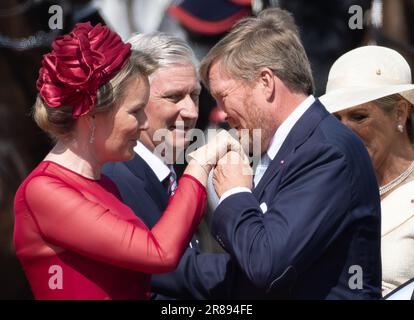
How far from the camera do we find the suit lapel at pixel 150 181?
3.33m

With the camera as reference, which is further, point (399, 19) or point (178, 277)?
point (399, 19)

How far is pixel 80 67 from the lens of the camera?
2.60m

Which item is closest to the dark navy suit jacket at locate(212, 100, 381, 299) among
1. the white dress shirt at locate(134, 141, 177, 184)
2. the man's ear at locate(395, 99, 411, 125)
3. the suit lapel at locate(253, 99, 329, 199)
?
the suit lapel at locate(253, 99, 329, 199)

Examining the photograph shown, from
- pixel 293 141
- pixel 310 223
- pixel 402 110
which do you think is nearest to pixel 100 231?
pixel 310 223

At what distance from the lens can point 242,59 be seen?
9.86ft

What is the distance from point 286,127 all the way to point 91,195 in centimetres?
73

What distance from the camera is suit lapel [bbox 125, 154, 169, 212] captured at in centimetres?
333

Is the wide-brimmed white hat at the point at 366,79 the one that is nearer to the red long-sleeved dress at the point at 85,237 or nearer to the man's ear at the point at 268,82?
the man's ear at the point at 268,82

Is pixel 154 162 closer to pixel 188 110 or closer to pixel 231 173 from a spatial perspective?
pixel 188 110

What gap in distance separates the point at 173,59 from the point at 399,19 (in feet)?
6.10

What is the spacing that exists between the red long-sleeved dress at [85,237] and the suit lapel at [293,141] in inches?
12.9

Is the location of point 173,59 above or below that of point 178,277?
above
